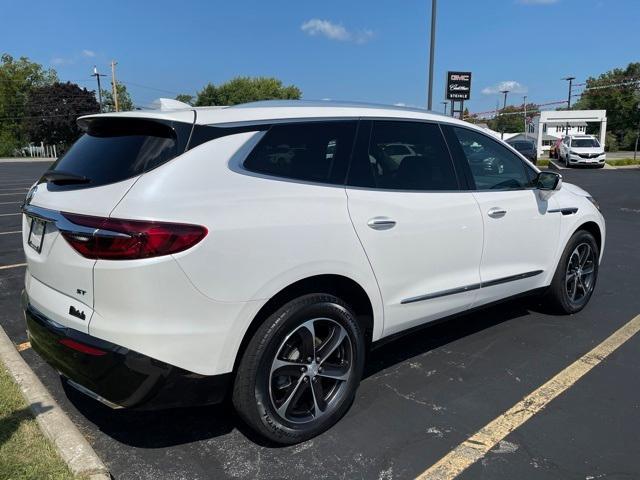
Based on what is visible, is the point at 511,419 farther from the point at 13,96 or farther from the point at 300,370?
the point at 13,96

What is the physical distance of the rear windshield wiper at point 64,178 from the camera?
2.61 m

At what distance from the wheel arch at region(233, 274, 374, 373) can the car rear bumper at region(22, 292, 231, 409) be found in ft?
0.70

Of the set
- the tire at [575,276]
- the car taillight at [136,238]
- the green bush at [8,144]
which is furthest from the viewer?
the green bush at [8,144]

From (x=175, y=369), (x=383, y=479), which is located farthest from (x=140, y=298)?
(x=383, y=479)

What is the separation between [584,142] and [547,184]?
31599 mm

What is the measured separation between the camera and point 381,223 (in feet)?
9.79

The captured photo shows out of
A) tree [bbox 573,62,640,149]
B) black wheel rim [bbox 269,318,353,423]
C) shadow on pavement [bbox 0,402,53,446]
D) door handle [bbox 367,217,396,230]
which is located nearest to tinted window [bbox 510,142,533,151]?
door handle [bbox 367,217,396,230]

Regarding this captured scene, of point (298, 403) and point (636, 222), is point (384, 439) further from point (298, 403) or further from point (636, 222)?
point (636, 222)

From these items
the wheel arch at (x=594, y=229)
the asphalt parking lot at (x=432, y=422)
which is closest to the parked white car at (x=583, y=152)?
the wheel arch at (x=594, y=229)

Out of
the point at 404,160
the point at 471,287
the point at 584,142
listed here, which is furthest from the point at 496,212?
the point at 584,142

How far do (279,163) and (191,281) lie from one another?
79 centimetres

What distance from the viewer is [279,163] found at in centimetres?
272

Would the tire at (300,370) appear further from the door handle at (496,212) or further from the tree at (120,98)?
the tree at (120,98)

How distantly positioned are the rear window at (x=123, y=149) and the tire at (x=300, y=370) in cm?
93
